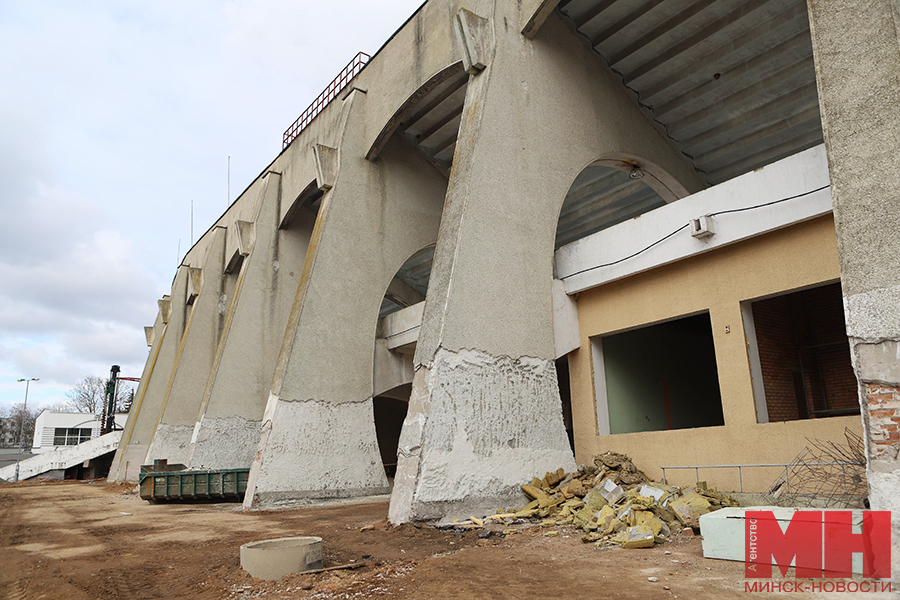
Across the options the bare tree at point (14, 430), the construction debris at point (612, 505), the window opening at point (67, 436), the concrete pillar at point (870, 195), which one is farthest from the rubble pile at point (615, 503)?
the bare tree at point (14, 430)

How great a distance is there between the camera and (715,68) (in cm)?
1343

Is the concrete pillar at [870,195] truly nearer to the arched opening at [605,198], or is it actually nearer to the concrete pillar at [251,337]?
the arched opening at [605,198]

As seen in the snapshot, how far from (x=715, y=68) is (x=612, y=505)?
10.1 meters

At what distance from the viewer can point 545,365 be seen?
1040 cm

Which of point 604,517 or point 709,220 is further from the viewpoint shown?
point 709,220

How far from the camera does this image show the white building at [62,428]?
166 feet

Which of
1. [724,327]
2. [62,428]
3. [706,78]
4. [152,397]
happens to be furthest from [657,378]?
[62,428]

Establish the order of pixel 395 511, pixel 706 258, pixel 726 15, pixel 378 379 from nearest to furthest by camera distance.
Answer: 1. pixel 395 511
2. pixel 706 258
3. pixel 726 15
4. pixel 378 379

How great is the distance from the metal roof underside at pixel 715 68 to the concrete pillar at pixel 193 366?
17.7 meters

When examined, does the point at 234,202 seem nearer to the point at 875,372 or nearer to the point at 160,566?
the point at 160,566

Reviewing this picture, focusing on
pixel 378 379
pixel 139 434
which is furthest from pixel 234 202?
pixel 378 379

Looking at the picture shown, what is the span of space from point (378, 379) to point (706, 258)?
8576mm

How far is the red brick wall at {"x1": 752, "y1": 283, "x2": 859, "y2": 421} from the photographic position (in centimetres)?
1342

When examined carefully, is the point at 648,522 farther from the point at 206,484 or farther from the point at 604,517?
the point at 206,484
